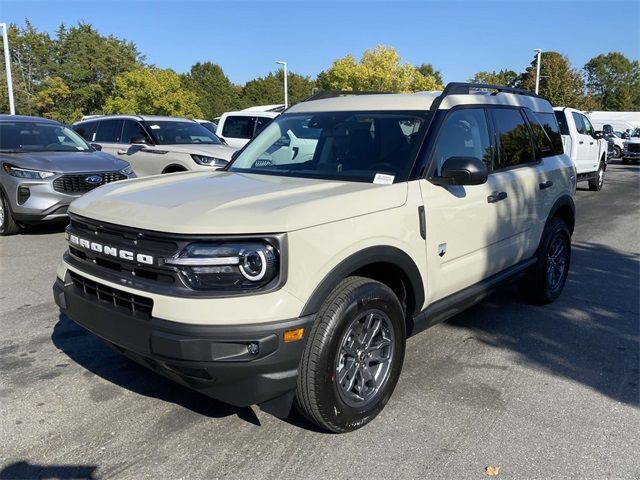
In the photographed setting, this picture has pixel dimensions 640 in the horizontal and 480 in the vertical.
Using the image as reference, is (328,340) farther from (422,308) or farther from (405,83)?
(405,83)

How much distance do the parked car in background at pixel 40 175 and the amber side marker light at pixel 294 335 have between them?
6046 millimetres

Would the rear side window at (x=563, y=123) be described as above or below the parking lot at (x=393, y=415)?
above

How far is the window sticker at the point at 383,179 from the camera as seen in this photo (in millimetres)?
3345

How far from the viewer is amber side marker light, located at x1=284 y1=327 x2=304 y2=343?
2553 millimetres

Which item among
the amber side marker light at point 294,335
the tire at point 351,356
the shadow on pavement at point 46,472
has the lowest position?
the shadow on pavement at point 46,472

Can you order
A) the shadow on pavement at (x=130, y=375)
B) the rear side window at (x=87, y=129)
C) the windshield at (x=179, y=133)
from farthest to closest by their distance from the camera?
the rear side window at (x=87, y=129) → the windshield at (x=179, y=133) → the shadow on pavement at (x=130, y=375)

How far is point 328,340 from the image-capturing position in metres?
2.71

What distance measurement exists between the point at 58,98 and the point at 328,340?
5395 centimetres

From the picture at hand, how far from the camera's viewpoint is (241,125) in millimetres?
13820

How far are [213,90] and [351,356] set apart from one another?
7267 centimetres

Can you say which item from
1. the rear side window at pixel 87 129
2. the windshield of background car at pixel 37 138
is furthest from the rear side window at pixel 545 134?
the rear side window at pixel 87 129

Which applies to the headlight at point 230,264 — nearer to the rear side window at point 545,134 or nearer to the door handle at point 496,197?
the door handle at point 496,197

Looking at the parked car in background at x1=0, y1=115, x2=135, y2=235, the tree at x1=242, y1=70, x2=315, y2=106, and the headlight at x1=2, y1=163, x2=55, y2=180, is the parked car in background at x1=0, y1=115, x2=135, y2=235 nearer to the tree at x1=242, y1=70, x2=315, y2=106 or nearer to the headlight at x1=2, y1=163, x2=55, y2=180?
the headlight at x1=2, y1=163, x2=55, y2=180

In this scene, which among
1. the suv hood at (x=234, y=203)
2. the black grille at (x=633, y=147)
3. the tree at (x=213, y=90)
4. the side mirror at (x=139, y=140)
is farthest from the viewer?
the tree at (x=213, y=90)
